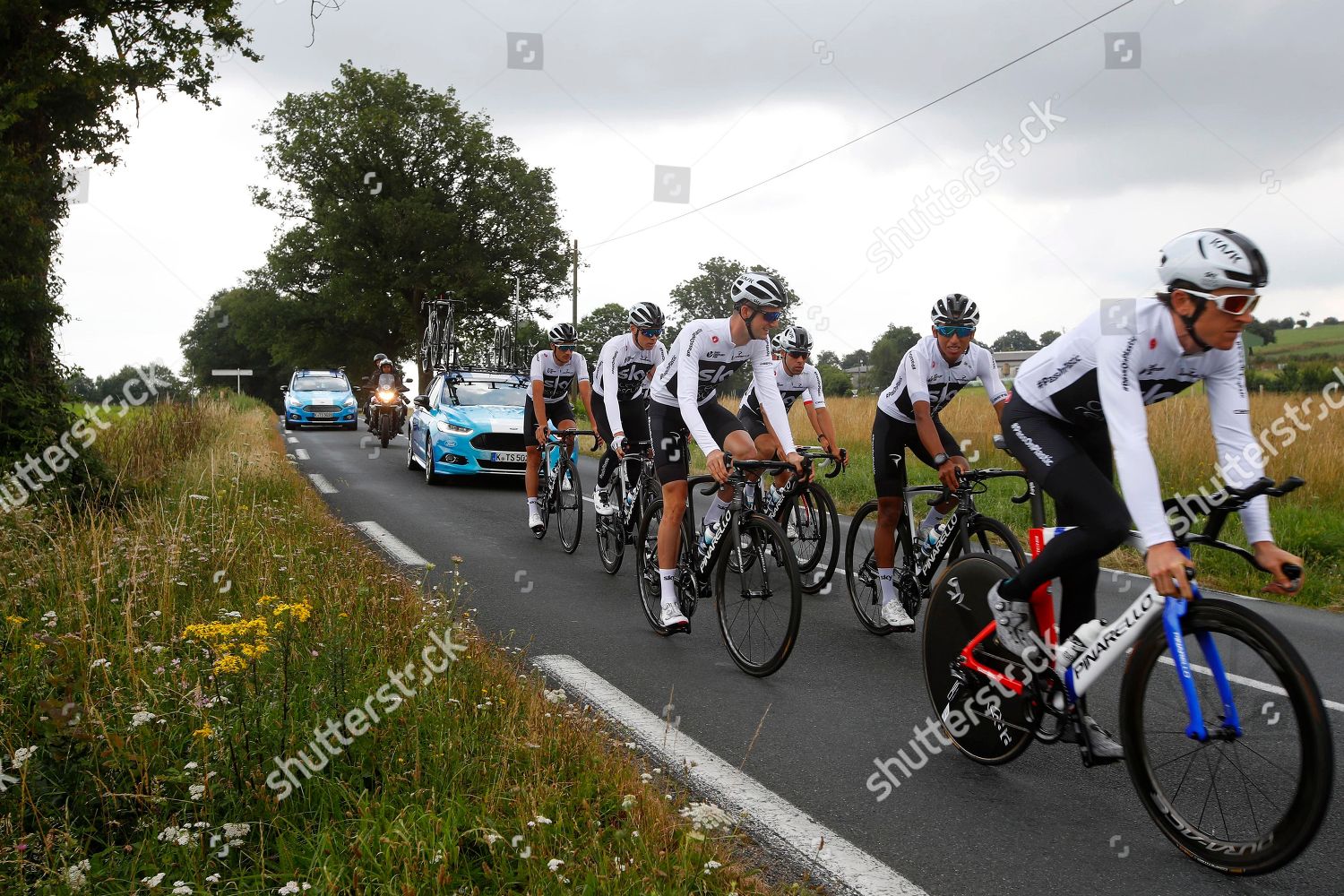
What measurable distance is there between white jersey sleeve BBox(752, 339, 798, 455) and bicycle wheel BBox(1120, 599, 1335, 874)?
2792 mm

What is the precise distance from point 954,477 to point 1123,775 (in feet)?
6.31

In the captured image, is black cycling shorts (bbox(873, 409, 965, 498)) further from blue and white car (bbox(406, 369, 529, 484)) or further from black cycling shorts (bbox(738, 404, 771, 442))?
blue and white car (bbox(406, 369, 529, 484))

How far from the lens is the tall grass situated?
9.08 feet

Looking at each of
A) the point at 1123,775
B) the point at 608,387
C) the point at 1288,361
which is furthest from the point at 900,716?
the point at 1288,361

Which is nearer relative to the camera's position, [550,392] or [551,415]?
[550,392]

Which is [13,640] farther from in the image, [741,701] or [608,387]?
[608,387]

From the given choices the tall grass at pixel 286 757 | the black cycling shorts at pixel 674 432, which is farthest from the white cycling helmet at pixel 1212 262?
the black cycling shorts at pixel 674 432

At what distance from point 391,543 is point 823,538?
13.4 feet

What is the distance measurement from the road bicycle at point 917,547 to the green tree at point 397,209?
131ft

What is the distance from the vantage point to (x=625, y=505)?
814 cm

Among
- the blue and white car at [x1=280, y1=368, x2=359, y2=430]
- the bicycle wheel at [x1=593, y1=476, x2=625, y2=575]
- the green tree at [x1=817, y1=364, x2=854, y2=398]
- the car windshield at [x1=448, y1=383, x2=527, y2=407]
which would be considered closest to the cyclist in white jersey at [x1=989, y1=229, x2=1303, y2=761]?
the bicycle wheel at [x1=593, y1=476, x2=625, y2=575]

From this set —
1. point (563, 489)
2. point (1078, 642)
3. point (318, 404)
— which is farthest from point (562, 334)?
point (318, 404)

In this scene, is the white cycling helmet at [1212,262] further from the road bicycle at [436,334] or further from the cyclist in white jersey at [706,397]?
the road bicycle at [436,334]

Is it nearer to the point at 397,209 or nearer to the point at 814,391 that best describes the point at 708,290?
the point at 397,209
